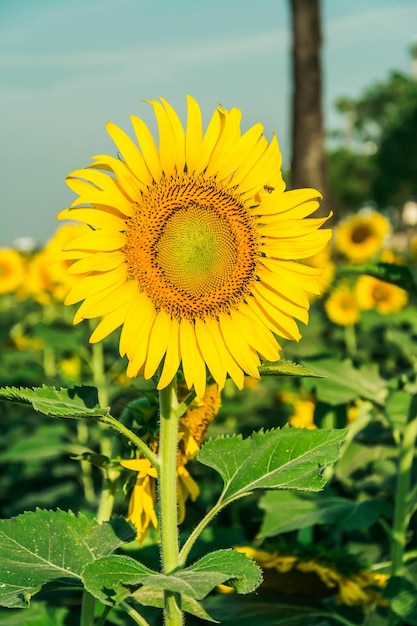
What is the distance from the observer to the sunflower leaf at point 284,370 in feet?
4.47

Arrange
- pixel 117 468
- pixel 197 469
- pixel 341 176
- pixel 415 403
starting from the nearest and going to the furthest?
1. pixel 117 468
2. pixel 415 403
3. pixel 197 469
4. pixel 341 176

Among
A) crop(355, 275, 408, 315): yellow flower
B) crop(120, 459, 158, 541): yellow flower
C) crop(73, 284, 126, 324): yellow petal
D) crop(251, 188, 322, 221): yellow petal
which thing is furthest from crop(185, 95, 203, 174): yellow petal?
crop(355, 275, 408, 315): yellow flower

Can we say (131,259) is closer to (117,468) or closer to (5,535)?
(117,468)

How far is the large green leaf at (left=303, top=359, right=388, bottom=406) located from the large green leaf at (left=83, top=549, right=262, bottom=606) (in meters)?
1.08

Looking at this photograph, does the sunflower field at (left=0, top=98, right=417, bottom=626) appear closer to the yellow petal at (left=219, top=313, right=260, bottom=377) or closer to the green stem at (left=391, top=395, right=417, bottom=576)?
the yellow petal at (left=219, top=313, right=260, bottom=377)

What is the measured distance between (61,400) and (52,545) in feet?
0.85

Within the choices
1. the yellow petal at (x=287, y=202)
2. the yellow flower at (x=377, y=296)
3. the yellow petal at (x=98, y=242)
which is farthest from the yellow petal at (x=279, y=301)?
the yellow flower at (x=377, y=296)

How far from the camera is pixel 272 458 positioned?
1446 millimetres

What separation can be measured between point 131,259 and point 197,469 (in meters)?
2.55

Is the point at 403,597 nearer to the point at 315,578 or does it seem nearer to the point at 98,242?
the point at 315,578

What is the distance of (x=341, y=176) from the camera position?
55.1m

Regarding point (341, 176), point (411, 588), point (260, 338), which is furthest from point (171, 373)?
point (341, 176)

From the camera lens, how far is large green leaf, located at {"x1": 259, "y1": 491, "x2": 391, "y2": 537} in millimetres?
2079

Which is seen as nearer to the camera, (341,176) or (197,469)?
(197,469)
